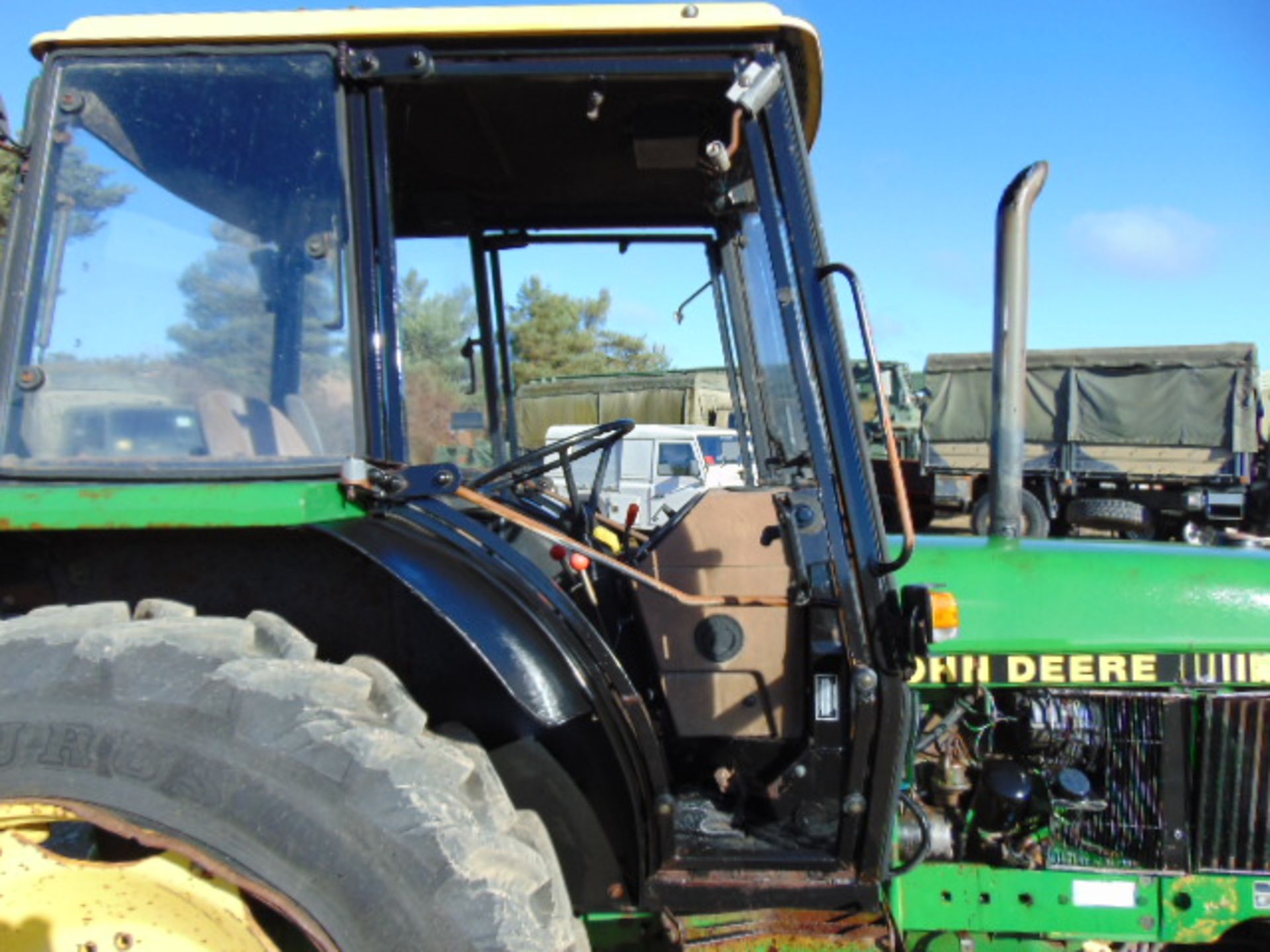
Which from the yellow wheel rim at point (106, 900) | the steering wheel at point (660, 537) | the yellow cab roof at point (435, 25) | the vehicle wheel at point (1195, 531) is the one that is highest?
the yellow cab roof at point (435, 25)

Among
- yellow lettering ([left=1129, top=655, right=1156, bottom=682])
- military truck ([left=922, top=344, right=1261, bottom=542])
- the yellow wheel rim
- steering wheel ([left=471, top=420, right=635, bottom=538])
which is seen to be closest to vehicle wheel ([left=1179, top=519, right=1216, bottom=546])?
military truck ([left=922, top=344, right=1261, bottom=542])

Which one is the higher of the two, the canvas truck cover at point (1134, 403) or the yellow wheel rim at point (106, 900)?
the canvas truck cover at point (1134, 403)

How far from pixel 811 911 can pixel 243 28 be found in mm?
2090

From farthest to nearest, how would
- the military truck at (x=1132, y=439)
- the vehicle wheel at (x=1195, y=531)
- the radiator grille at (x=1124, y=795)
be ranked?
the military truck at (x=1132, y=439) < the vehicle wheel at (x=1195, y=531) < the radiator grille at (x=1124, y=795)

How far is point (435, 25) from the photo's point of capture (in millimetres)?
2025

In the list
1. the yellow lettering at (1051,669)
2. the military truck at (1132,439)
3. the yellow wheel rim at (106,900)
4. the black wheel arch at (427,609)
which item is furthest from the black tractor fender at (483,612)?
the military truck at (1132,439)

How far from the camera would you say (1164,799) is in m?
2.51

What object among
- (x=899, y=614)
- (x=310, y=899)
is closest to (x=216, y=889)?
(x=310, y=899)

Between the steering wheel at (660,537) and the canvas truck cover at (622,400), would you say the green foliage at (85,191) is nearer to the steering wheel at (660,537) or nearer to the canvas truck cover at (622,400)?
the steering wheel at (660,537)

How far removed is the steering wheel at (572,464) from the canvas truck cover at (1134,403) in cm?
1346

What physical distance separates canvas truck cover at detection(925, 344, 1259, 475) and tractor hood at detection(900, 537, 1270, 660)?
1315 cm

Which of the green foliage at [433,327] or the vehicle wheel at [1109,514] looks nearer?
the green foliage at [433,327]

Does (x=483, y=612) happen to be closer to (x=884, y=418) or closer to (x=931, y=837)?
(x=884, y=418)

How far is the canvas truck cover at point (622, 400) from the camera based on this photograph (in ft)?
11.8
